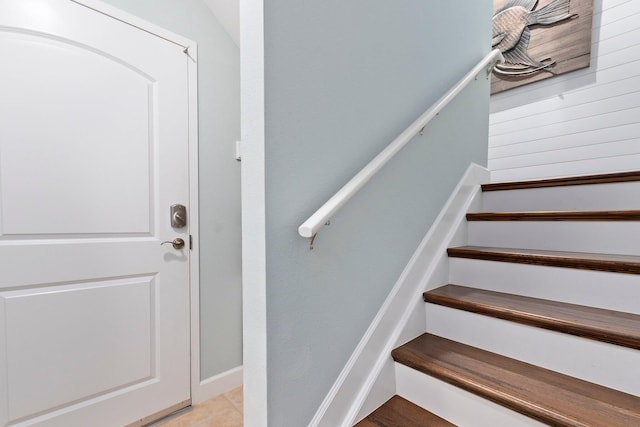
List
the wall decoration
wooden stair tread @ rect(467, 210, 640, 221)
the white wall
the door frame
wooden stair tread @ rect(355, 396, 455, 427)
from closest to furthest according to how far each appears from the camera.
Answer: wooden stair tread @ rect(355, 396, 455, 427) → wooden stair tread @ rect(467, 210, 640, 221) → the door frame → the white wall → the wall decoration

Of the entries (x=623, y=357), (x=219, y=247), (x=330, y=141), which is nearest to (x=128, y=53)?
(x=219, y=247)

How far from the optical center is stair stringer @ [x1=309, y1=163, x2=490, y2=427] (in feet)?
3.10

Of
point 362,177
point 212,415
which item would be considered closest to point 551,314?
point 362,177

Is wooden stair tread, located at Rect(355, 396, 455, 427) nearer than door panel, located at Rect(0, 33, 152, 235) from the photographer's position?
Yes

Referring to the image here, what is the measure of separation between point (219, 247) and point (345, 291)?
1.08m

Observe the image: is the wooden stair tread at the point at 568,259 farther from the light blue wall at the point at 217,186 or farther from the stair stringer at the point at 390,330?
the light blue wall at the point at 217,186

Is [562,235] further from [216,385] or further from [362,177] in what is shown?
[216,385]

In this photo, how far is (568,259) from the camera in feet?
3.41

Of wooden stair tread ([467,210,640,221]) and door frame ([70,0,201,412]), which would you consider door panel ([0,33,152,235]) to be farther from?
wooden stair tread ([467,210,640,221])

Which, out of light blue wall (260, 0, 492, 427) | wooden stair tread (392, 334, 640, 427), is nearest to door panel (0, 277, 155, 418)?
light blue wall (260, 0, 492, 427)

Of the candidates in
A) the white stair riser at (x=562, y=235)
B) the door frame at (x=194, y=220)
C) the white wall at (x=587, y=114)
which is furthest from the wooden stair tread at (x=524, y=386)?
the white wall at (x=587, y=114)

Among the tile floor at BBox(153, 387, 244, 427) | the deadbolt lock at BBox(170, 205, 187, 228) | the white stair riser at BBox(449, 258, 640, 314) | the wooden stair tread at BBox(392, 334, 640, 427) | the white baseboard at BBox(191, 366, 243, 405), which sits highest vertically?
the deadbolt lock at BBox(170, 205, 187, 228)

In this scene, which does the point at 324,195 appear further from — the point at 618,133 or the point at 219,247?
the point at 618,133

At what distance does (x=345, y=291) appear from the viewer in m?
0.98
